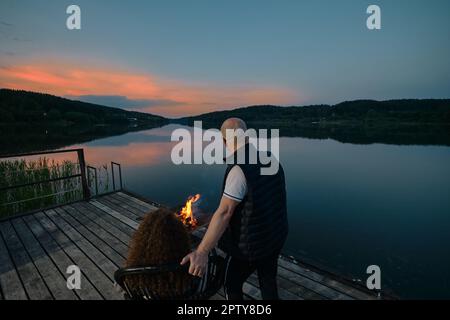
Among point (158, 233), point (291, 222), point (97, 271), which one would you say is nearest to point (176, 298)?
point (158, 233)

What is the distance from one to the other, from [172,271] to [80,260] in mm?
3465

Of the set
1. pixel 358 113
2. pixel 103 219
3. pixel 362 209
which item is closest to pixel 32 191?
pixel 103 219

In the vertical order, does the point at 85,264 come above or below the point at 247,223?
below

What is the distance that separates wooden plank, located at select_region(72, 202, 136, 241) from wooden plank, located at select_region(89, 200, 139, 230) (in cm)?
9

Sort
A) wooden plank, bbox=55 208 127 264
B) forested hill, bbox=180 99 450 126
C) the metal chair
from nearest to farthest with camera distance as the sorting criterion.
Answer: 1. the metal chair
2. wooden plank, bbox=55 208 127 264
3. forested hill, bbox=180 99 450 126

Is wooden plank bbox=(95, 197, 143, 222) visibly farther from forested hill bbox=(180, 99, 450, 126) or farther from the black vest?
forested hill bbox=(180, 99, 450, 126)

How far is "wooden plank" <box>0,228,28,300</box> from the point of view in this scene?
10.7 feet

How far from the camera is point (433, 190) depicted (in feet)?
54.7

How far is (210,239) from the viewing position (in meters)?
1.84

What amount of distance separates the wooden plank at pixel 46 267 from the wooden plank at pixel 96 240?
2.29ft

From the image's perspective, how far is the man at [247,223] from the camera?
1.91 metres

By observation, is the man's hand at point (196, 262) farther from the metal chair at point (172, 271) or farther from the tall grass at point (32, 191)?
the tall grass at point (32, 191)

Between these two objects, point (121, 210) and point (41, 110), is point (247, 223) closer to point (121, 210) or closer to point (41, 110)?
point (121, 210)

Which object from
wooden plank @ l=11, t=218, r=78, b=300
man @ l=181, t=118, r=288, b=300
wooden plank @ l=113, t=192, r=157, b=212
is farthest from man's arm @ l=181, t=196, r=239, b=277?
wooden plank @ l=113, t=192, r=157, b=212
